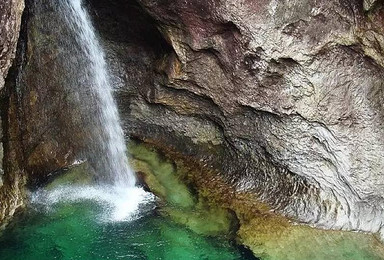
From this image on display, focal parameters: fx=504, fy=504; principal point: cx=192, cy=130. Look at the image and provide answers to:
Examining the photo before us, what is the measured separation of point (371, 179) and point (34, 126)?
4.81 metres

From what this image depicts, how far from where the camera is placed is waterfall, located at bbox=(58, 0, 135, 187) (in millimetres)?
7770

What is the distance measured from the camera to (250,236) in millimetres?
6777

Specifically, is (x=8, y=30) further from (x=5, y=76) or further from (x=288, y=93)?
(x=288, y=93)

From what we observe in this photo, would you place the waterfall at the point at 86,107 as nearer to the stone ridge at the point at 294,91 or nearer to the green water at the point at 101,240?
the green water at the point at 101,240

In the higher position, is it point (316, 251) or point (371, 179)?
point (371, 179)

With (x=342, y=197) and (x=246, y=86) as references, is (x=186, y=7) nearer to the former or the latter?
(x=246, y=86)

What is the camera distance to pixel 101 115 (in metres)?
8.40

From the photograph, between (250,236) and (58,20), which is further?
(58,20)

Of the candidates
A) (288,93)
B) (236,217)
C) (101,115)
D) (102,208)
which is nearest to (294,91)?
(288,93)

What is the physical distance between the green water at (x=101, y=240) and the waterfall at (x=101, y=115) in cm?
109

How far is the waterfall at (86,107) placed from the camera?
7.27 metres

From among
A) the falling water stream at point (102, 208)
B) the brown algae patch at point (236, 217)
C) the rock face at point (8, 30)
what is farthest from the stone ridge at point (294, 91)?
the rock face at point (8, 30)

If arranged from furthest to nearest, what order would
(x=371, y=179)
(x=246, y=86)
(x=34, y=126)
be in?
(x=34, y=126), (x=246, y=86), (x=371, y=179)

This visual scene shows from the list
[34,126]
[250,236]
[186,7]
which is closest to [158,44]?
[186,7]
